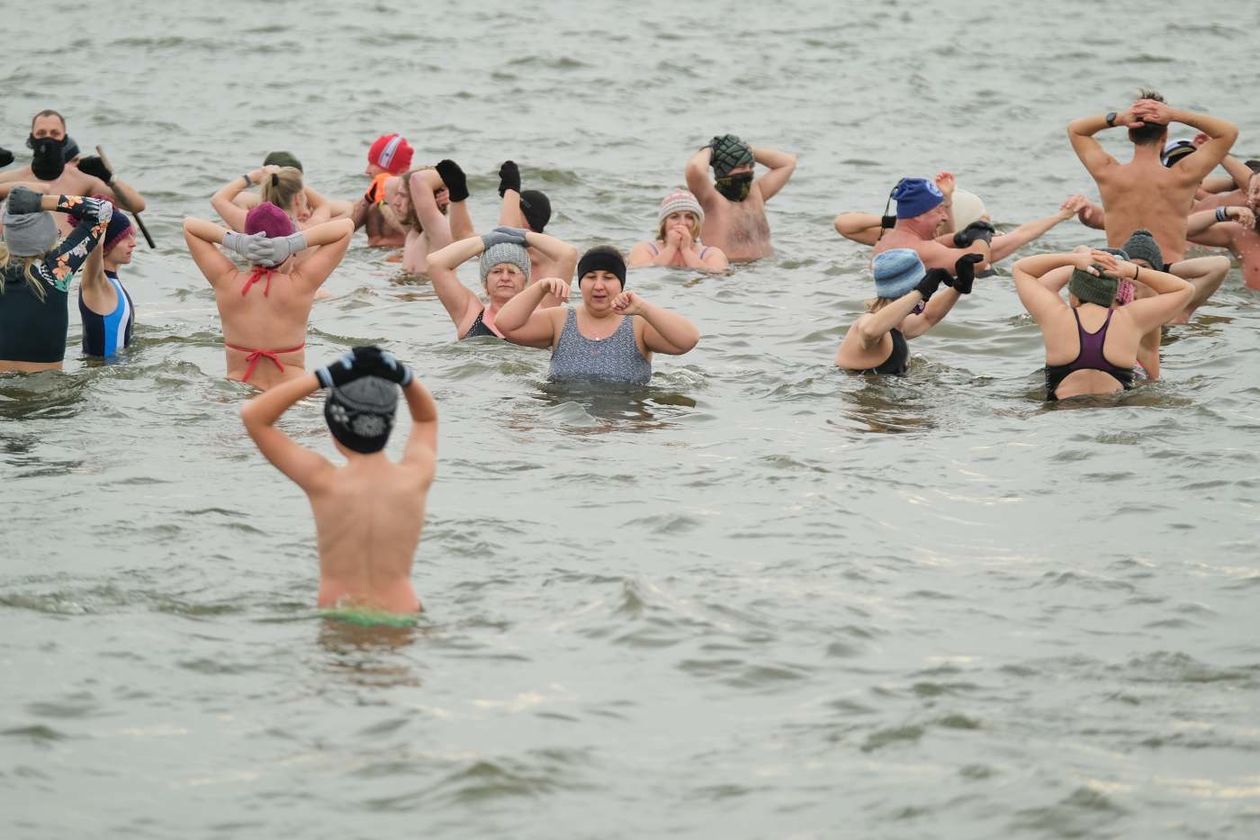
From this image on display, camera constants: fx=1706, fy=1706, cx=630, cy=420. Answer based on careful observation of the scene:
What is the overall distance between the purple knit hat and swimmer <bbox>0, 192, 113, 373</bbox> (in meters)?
1.23

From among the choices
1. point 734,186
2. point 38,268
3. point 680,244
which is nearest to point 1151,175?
point 734,186

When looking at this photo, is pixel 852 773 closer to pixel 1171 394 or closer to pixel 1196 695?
pixel 1196 695

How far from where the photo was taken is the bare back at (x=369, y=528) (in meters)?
6.81

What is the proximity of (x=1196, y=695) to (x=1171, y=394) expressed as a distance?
4.58 meters

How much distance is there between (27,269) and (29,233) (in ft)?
0.78

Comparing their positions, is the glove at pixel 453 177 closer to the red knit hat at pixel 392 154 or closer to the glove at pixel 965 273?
the red knit hat at pixel 392 154

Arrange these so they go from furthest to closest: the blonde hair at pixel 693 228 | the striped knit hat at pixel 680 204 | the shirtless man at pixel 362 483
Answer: the blonde hair at pixel 693 228 → the striped knit hat at pixel 680 204 → the shirtless man at pixel 362 483

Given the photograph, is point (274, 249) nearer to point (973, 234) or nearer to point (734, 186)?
point (973, 234)

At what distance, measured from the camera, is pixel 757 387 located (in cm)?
1173

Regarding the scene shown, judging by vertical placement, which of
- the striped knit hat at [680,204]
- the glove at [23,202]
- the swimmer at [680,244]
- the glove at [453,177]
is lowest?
the swimmer at [680,244]

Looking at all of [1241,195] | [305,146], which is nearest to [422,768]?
[1241,195]

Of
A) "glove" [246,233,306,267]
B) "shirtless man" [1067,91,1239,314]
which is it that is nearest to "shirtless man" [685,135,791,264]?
"shirtless man" [1067,91,1239,314]

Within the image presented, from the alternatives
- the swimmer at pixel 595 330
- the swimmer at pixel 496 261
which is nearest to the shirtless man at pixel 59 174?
the swimmer at pixel 496 261

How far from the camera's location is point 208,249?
1037 centimetres
